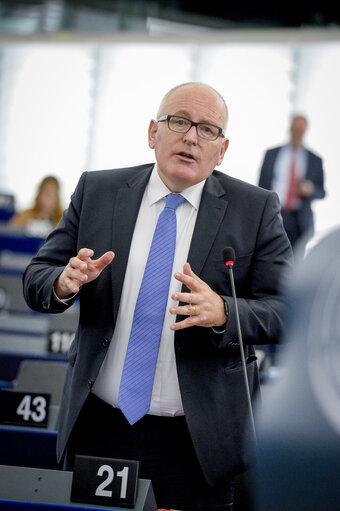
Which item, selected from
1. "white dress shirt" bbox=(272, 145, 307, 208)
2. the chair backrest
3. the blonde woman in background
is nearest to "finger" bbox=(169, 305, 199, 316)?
the chair backrest

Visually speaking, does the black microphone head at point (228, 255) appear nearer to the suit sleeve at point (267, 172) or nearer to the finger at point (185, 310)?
the finger at point (185, 310)

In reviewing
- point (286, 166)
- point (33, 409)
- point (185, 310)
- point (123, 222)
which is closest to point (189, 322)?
point (185, 310)

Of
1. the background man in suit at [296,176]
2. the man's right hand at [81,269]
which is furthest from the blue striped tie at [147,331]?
the background man in suit at [296,176]

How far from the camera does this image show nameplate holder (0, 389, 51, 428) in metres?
1.92

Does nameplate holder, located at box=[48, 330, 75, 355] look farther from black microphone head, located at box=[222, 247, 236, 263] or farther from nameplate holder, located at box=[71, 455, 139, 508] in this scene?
nameplate holder, located at box=[71, 455, 139, 508]

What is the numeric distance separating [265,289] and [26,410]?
2.65ft

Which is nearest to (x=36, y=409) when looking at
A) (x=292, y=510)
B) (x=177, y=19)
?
(x=292, y=510)

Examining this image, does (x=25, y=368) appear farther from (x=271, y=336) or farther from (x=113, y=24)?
(x=113, y=24)

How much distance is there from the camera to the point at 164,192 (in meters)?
1.70

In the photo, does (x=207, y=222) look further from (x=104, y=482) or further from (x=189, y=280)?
(x=104, y=482)

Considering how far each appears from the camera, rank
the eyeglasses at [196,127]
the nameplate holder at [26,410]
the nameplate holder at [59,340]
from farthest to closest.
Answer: the nameplate holder at [59,340] → the nameplate holder at [26,410] → the eyeglasses at [196,127]

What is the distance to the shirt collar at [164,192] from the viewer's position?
1.70 m

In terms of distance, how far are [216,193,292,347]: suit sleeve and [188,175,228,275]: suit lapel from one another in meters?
0.11

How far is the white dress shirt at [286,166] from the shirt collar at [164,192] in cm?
457
